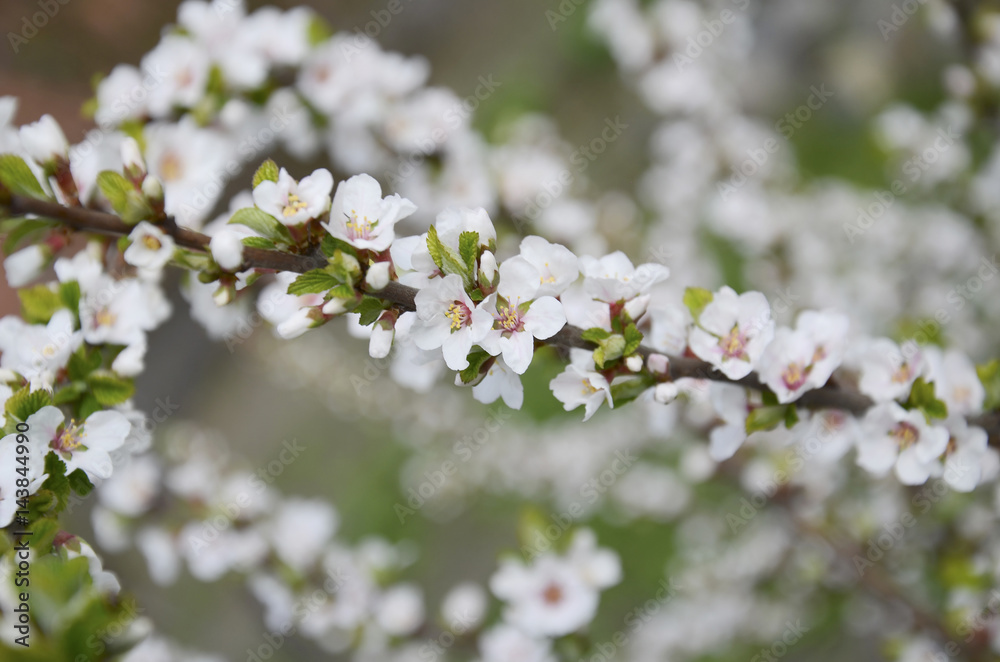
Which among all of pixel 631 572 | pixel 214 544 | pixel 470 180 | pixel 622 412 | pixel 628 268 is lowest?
pixel 631 572

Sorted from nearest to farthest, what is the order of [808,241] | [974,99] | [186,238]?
[186,238]
[974,99]
[808,241]

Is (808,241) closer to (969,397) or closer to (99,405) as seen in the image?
(969,397)

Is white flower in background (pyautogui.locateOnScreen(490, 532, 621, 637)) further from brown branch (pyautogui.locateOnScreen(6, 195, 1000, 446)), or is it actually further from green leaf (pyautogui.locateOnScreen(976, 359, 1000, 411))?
green leaf (pyautogui.locateOnScreen(976, 359, 1000, 411))

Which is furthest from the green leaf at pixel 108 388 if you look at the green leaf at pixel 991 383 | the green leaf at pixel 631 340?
the green leaf at pixel 991 383

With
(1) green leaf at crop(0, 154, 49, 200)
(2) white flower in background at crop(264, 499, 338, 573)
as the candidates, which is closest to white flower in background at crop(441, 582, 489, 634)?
(2) white flower in background at crop(264, 499, 338, 573)

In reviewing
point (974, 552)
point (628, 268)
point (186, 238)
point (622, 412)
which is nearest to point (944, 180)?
point (974, 552)

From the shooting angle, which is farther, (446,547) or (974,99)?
(446,547)

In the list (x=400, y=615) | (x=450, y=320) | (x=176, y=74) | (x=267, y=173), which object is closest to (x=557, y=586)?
(x=400, y=615)
